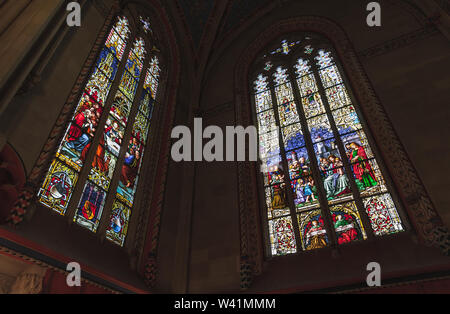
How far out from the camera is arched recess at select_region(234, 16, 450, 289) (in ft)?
16.2

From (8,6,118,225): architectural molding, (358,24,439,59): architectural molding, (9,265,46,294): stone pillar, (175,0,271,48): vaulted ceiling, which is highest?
(175,0,271,48): vaulted ceiling

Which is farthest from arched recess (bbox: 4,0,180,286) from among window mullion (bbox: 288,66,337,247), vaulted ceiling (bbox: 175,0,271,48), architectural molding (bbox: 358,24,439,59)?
architectural molding (bbox: 358,24,439,59)

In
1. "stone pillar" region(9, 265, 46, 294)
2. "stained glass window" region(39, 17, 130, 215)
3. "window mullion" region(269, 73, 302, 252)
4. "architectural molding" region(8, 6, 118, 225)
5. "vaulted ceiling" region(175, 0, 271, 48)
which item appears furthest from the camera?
"vaulted ceiling" region(175, 0, 271, 48)

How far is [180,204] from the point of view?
7.18m

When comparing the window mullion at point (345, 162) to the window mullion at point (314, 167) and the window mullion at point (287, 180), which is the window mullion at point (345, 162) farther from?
the window mullion at point (287, 180)

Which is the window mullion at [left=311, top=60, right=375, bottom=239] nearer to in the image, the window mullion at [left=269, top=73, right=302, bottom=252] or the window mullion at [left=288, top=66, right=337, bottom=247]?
the window mullion at [left=288, top=66, right=337, bottom=247]

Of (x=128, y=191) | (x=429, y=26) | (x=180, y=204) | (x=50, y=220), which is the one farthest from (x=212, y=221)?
(x=429, y=26)

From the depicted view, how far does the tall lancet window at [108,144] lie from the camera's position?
16.0 ft

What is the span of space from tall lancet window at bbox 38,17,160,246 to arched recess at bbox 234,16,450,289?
213cm

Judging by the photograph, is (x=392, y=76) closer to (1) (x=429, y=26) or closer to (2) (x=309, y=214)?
(1) (x=429, y=26)

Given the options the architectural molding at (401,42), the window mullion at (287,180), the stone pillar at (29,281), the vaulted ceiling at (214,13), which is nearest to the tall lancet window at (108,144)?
the stone pillar at (29,281)

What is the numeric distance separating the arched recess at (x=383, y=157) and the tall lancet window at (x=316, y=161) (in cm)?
22

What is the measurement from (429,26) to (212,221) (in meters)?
6.20
